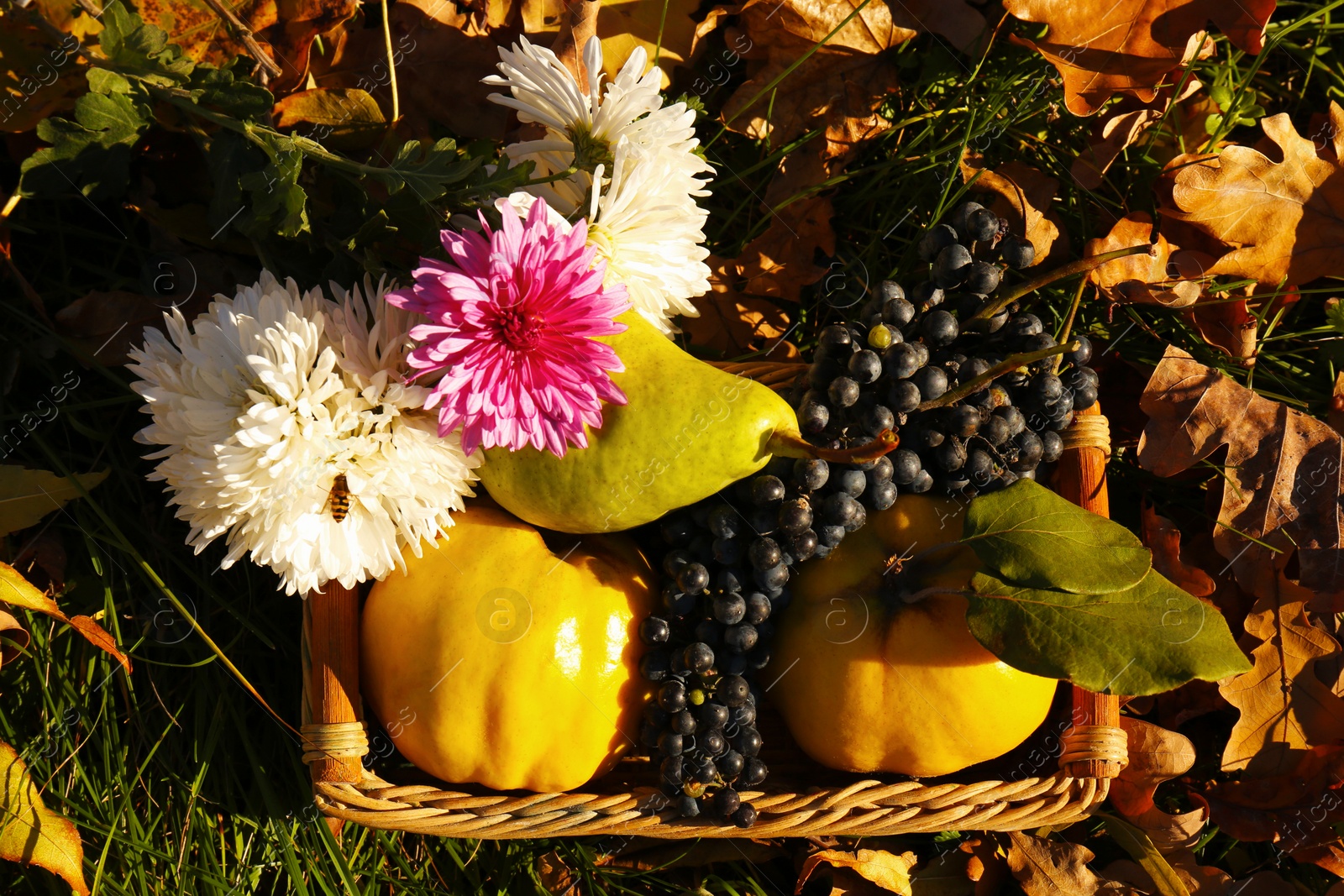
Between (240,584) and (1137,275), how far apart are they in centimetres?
177

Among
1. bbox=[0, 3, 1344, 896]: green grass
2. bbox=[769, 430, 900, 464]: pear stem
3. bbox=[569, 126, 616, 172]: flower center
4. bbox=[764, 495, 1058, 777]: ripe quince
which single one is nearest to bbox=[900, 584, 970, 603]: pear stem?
bbox=[764, 495, 1058, 777]: ripe quince

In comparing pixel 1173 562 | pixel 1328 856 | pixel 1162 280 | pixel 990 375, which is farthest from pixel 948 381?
pixel 1328 856

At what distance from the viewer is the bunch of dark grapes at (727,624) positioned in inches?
56.9

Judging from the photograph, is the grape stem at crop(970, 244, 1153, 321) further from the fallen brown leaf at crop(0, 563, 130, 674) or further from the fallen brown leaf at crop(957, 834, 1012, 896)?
the fallen brown leaf at crop(0, 563, 130, 674)

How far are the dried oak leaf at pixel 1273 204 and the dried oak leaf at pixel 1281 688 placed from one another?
57 centimetres

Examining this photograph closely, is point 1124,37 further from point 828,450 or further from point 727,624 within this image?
point 727,624

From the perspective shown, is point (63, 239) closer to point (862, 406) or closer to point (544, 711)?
point (544, 711)

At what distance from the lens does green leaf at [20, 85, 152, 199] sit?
1.38 meters

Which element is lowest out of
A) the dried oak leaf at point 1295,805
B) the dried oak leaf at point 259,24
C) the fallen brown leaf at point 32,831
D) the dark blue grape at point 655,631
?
the dried oak leaf at point 1295,805

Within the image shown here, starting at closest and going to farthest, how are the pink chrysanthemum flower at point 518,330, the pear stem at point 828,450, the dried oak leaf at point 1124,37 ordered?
the pink chrysanthemum flower at point 518,330 → the pear stem at point 828,450 → the dried oak leaf at point 1124,37

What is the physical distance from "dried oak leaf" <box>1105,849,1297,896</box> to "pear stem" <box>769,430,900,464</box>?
1.11 meters

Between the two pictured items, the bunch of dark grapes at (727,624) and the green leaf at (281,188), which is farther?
the bunch of dark grapes at (727,624)

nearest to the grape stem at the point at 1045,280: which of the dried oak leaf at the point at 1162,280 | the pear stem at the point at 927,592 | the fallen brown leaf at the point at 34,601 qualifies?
the dried oak leaf at the point at 1162,280

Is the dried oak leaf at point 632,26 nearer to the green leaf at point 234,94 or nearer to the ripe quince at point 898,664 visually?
the green leaf at point 234,94
